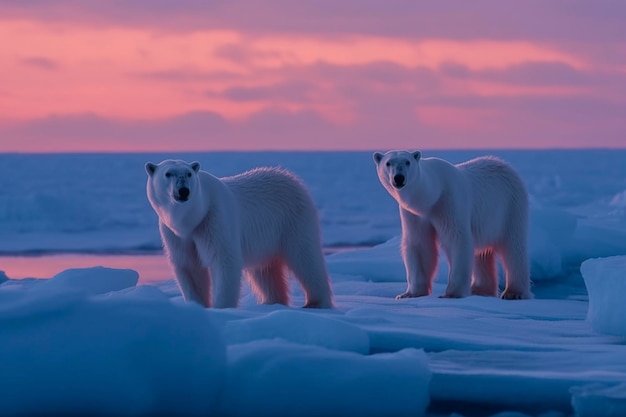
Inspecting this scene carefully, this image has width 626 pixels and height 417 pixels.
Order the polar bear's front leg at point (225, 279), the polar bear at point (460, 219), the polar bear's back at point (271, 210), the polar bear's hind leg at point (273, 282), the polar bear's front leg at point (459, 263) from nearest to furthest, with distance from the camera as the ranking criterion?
1. the polar bear's front leg at point (225, 279)
2. the polar bear's back at point (271, 210)
3. the polar bear's hind leg at point (273, 282)
4. the polar bear at point (460, 219)
5. the polar bear's front leg at point (459, 263)

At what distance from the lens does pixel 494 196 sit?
705 centimetres

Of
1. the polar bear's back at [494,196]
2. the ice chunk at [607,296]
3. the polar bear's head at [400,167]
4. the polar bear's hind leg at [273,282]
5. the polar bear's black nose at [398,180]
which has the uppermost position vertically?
the polar bear's head at [400,167]

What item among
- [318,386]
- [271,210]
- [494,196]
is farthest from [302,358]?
[494,196]

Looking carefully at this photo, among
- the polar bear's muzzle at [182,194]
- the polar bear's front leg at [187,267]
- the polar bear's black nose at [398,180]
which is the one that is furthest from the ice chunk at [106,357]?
the polar bear's black nose at [398,180]

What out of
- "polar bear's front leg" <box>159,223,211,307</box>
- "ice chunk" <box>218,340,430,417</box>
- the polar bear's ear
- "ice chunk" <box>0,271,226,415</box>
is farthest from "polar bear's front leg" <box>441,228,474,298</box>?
"ice chunk" <box>0,271,226,415</box>

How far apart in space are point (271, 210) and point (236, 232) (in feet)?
1.16

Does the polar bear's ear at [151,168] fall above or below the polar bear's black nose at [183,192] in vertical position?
above

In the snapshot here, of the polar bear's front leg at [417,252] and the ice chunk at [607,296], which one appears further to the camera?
the polar bear's front leg at [417,252]

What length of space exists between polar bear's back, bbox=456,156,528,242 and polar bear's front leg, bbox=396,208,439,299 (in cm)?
34

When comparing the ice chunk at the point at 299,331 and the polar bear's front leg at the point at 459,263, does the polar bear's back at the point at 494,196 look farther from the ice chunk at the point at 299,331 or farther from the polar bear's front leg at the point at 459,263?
the ice chunk at the point at 299,331

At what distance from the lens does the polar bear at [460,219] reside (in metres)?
6.46

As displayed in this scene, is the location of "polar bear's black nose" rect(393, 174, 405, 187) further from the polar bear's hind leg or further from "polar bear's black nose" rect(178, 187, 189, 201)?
"polar bear's black nose" rect(178, 187, 189, 201)

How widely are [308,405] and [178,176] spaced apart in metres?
1.93

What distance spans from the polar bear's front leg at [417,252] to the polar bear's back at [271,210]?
1.07 metres
